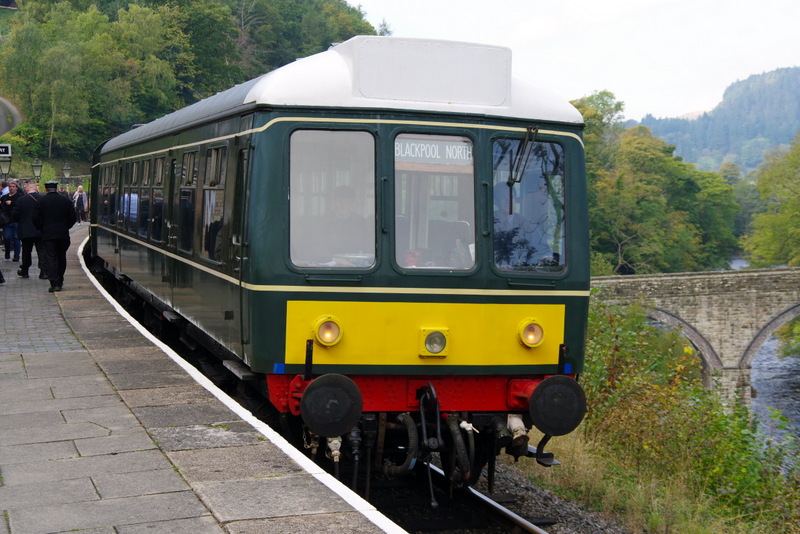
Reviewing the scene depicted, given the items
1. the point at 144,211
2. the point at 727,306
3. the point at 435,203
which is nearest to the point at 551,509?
the point at 435,203

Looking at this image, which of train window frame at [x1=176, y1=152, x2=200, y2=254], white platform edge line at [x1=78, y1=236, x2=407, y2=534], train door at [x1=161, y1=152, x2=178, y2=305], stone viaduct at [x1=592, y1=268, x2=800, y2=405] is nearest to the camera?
white platform edge line at [x1=78, y1=236, x2=407, y2=534]

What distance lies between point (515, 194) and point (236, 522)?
9.93 ft

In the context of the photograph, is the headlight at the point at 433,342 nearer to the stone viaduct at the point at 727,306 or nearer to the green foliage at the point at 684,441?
the green foliage at the point at 684,441

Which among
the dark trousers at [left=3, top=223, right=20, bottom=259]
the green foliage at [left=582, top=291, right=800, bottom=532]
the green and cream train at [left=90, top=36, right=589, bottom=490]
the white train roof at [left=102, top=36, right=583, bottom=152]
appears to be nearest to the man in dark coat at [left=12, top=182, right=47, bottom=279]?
the dark trousers at [left=3, top=223, right=20, bottom=259]

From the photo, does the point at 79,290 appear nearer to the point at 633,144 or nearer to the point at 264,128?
the point at 264,128

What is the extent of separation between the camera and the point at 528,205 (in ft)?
21.8

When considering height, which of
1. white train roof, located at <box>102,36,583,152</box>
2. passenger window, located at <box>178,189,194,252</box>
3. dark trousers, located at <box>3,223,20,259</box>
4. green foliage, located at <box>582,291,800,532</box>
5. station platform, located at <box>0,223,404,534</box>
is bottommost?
Result: green foliage, located at <box>582,291,800,532</box>

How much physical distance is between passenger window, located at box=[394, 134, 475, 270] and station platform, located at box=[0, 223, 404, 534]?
4.64ft

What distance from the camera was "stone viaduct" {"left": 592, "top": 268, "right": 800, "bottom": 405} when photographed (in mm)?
47062

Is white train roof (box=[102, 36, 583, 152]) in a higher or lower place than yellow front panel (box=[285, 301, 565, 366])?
higher

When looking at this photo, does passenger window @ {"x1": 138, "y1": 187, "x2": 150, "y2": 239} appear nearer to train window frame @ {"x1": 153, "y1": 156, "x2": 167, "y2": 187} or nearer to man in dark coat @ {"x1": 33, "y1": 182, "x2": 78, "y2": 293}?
train window frame @ {"x1": 153, "y1": 156, "x2": 167, "y2": 187}

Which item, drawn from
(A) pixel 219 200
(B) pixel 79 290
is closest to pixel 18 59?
(B) pixel 79 290

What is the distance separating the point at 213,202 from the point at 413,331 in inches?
80.1

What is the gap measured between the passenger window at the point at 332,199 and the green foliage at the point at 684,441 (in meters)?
3.91
